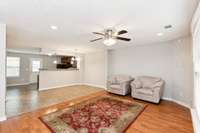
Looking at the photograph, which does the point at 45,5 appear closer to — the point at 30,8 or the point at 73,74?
the point at 30,8

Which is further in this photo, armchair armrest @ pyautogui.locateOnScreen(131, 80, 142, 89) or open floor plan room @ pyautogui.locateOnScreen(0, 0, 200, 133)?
armchair armrest @ pyautogui.locateOnScreen(131, 80, 142, 89)

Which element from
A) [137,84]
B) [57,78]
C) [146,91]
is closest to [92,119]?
[146,91]

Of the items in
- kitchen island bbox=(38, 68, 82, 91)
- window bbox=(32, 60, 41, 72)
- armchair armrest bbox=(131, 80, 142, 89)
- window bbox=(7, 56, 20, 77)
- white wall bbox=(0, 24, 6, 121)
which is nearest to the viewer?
white wall bbox=(0, 24, 6, 121)

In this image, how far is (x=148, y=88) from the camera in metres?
4.32

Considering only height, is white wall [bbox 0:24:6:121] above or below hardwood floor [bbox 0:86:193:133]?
above

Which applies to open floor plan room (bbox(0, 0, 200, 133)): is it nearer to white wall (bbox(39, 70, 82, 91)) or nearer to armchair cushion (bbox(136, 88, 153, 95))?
armchair cushion (bbox(136, 88, 153, 95))

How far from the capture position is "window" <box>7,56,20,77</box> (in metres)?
7.33

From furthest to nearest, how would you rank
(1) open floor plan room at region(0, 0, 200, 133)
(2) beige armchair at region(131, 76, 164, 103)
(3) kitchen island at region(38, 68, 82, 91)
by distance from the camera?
(3) kitchen island at region(38, 68, 82, 91)
(2) beige armchair at region(131, 76, 164, 103)
(1) open floor plan room at region(0, 0, 200, 133)

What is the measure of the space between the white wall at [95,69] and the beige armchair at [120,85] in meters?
1.20

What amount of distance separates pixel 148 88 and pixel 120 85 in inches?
47.1

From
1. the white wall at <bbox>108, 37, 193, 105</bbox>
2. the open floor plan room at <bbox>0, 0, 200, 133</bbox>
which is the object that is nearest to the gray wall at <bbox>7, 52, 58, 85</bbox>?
the open floor plan room at <bbox>0, 0, 200, 133</bbox>

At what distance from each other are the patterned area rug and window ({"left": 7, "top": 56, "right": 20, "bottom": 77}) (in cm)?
645

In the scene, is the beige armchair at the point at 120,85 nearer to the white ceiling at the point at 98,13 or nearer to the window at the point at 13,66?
the white ceiling at the point at 98,13

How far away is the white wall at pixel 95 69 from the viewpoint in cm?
674
